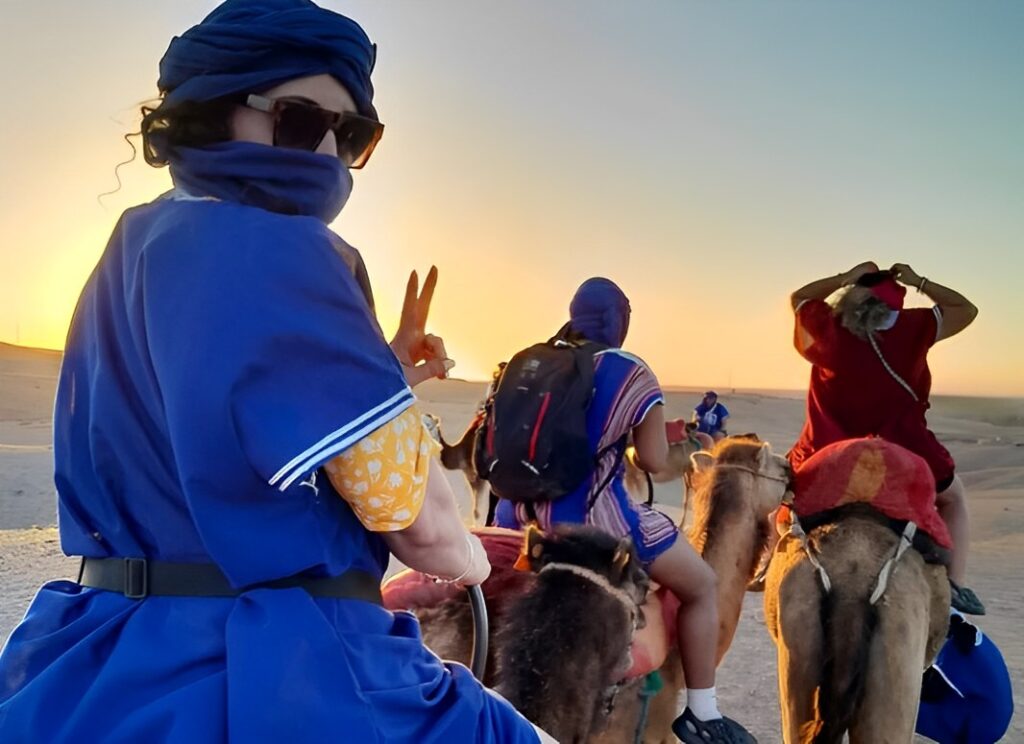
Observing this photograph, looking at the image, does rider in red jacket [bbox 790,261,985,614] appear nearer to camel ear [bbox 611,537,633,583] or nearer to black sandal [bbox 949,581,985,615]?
black sandal [bbox 949,581,985,615]

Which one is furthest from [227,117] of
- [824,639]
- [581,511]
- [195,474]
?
[824,639]

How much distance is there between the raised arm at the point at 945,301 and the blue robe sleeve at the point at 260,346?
4231 millimetres

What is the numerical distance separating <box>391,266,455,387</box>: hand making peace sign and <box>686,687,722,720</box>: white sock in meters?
2.45

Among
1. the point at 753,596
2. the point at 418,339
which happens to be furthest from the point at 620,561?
the point at 753,596

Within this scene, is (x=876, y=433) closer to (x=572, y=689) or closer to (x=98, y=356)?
(x=572, y=689)

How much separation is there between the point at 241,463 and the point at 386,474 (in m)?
0.24

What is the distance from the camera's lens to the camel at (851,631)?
4.05 meters

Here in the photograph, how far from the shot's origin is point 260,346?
1.44 m

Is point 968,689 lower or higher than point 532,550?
lower

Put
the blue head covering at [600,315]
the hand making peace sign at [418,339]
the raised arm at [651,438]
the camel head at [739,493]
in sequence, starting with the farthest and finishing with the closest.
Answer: the camel head at [739,493] → the blue head covering at [600,315] → the raised arm at [651,438] → the hand making peace sign at [418,339]

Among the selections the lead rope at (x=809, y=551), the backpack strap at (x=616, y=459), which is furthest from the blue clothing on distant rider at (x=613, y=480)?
the lead rope at (x=809, y=551)

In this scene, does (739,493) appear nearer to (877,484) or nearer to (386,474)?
(877,484)

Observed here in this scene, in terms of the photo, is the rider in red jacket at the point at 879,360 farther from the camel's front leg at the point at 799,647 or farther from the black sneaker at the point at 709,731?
the black sneaker at the point at 709,731

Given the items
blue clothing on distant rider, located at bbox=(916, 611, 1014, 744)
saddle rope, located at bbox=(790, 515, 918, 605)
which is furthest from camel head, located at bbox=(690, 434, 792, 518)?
blue clothing on distant rider, located at bbox=(916, 611, 1014, 744)
